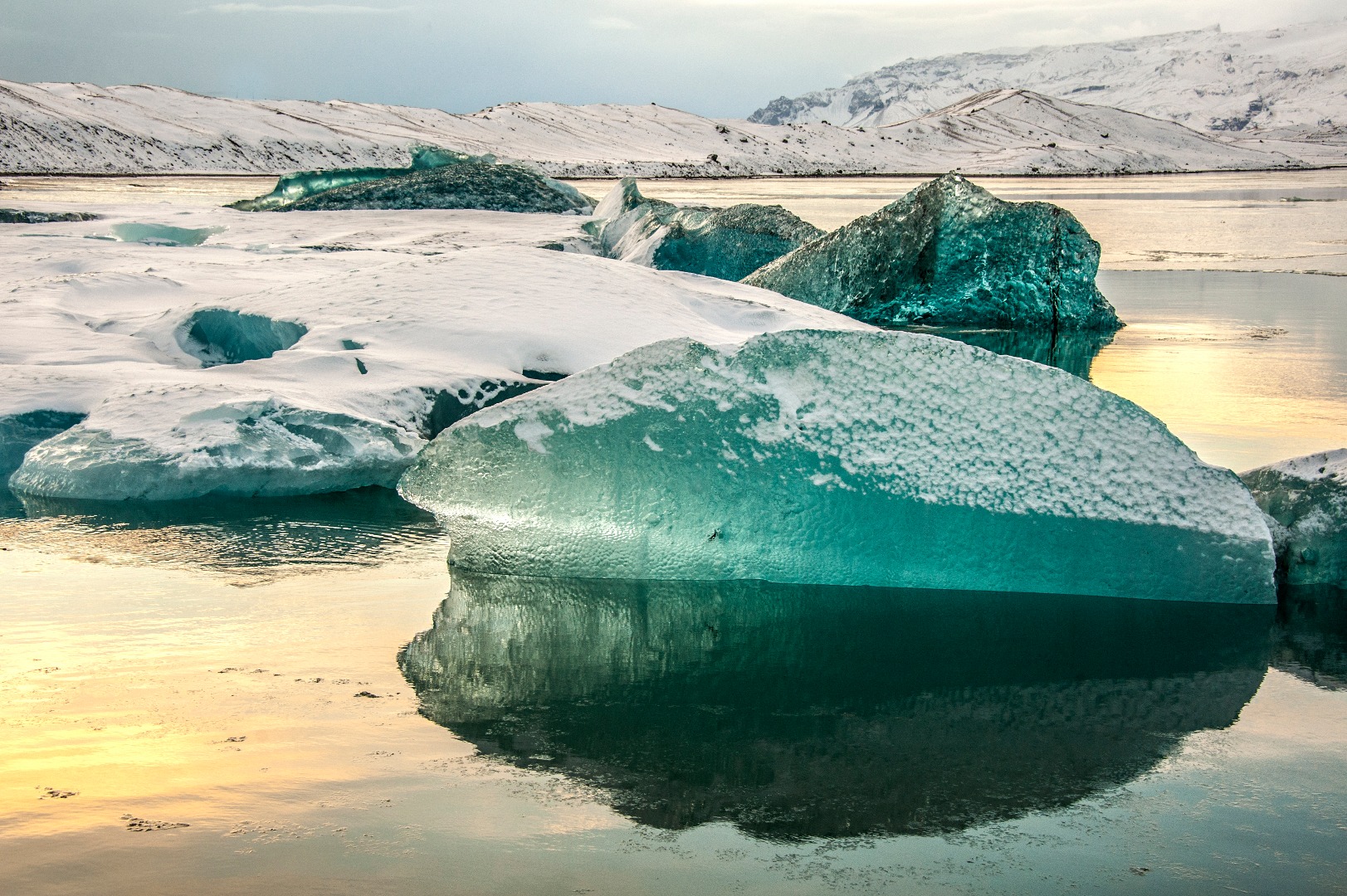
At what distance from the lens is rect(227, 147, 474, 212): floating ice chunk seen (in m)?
12.1

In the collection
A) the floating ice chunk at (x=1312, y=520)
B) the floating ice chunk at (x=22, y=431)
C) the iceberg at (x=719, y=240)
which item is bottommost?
the floating ice chunk at (x=22, y=431)

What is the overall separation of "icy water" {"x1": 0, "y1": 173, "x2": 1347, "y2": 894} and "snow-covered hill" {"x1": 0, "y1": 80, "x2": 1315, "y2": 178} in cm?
2555

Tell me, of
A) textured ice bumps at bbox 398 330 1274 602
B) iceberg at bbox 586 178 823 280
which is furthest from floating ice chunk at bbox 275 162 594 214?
textured ice bumps at bbox 398 330 1274 602

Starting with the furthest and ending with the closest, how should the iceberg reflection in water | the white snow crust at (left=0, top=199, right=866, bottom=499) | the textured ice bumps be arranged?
the white snow crust at (left=0, top=199, right=866, bottom=499)
the textured ice bumps
the iceberg reflection in water

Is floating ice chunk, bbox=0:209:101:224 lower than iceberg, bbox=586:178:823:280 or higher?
lower

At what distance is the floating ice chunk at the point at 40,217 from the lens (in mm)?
9711

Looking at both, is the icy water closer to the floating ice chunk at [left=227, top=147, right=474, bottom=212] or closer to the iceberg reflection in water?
the iceberg reflection in water

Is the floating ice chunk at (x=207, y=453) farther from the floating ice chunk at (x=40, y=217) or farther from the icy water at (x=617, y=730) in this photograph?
the floating ice chunk at (x=40, y=217)

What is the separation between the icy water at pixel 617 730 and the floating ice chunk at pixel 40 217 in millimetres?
7960

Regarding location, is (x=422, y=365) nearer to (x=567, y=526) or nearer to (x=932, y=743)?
(x=567, y=526)

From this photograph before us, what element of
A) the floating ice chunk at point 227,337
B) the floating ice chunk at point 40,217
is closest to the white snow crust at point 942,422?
the floating ice chunk at point 227,337

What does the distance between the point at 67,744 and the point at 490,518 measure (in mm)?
1141

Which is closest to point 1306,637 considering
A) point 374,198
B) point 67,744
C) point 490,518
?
point 490,518

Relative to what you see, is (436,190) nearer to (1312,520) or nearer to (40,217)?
(40,217)
